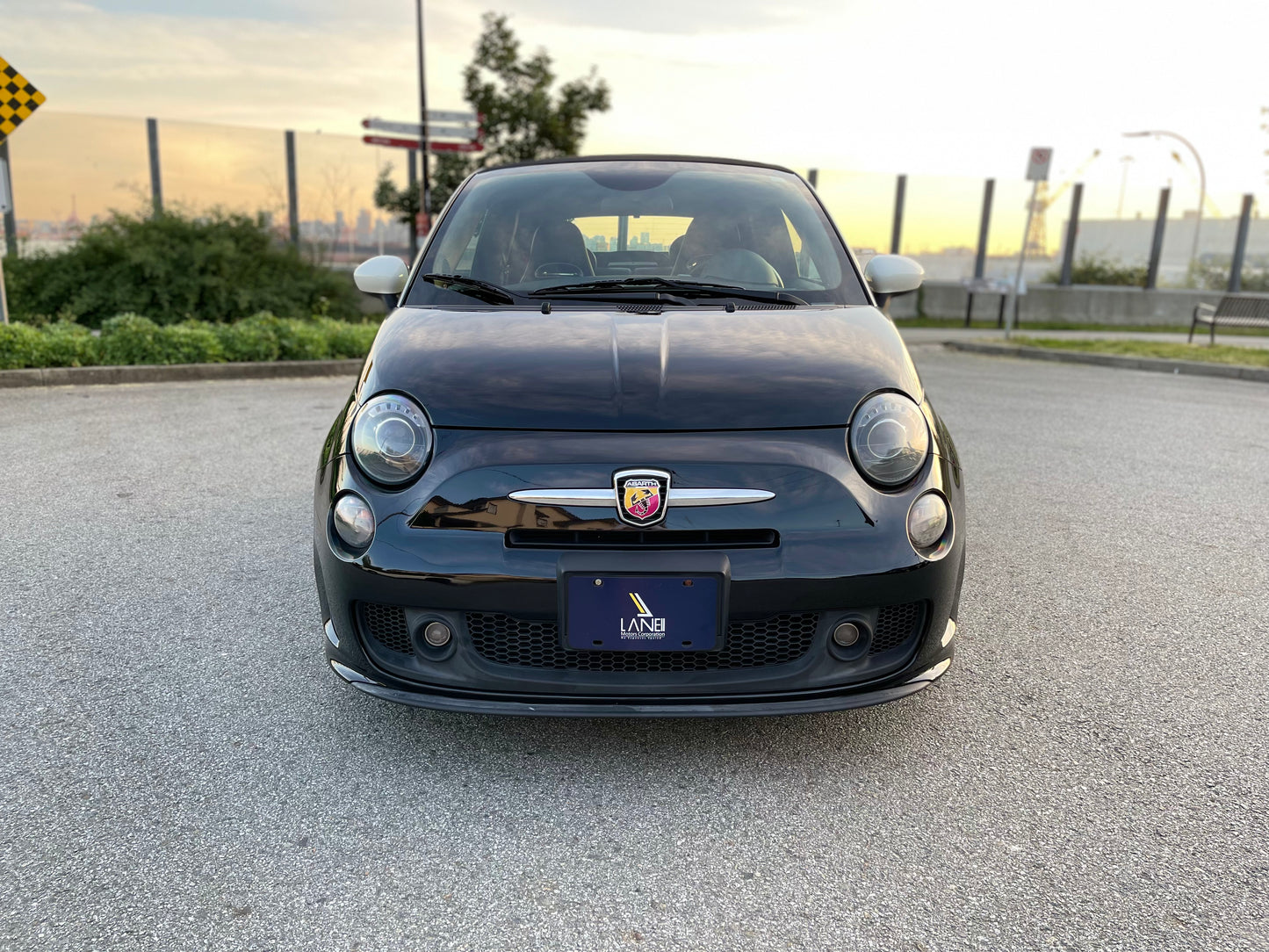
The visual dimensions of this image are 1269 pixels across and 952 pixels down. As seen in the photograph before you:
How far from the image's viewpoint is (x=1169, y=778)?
2.27m

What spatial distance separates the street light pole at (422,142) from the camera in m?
16.3

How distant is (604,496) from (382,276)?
1.65 metres

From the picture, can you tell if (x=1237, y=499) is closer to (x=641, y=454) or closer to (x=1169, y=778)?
(x=1169, y=778)

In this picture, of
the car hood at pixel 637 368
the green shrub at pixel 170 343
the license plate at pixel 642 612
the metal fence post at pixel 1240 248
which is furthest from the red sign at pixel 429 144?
the metal fence post at pixel 1240 248

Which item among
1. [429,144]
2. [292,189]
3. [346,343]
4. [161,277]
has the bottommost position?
[346,343]

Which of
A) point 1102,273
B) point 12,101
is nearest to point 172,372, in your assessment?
point 12,101

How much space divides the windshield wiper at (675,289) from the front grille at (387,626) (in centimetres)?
115

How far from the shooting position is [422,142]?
53.7 feet

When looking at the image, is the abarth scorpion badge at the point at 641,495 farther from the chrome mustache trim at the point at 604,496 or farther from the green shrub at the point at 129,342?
the green shrub at the point at 129,342

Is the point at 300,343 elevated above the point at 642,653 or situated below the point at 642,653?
below

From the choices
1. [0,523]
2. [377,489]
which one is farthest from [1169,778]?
[0,523]

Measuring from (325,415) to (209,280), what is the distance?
6.16 meters

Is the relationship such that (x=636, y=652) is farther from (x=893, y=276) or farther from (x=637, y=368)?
(x=893, y=276)

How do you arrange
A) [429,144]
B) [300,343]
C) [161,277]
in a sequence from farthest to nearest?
[429,144], [161,277], [300,343]
